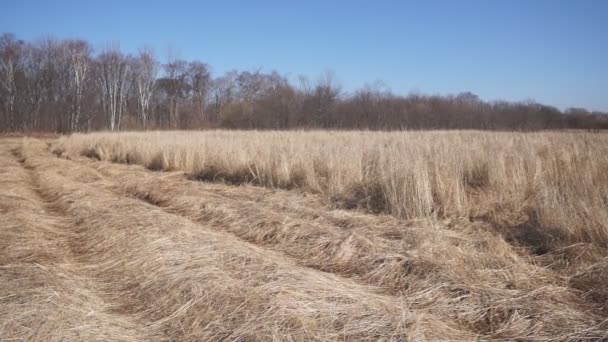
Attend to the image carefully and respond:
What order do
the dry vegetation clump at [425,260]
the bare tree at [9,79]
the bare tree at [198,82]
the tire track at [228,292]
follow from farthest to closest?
the bare tree at [198,82], the bare tree at [9,79], the dry vegetation clump at [425,260], the tire track at [228,292]

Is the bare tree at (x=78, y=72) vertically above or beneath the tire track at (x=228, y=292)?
above

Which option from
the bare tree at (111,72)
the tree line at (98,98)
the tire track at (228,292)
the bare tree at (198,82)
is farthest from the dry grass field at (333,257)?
the bare tree at (198,82)

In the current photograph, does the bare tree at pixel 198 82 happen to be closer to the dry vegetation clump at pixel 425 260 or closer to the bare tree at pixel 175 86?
the bare tree at pixel 175 86

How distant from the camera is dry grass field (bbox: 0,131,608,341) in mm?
2291

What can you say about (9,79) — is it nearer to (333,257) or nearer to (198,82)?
(198,82)

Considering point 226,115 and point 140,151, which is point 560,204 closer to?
point 140,151

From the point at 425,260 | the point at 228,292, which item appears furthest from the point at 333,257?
the point at 228,292

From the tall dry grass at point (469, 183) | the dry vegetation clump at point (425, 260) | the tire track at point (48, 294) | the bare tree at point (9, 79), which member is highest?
the bare tree at point (9, 79)

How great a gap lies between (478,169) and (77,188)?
6674 millimetres

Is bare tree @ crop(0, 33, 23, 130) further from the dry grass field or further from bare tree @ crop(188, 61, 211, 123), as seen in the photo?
the dry grass field

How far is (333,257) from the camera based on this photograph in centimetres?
345

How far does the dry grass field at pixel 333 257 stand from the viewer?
90.2 inches

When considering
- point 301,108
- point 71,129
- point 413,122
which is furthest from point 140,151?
point 71,129

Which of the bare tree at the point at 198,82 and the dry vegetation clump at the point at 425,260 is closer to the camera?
the dry vegetation clump at the point at 425,260
